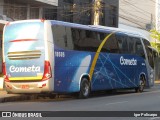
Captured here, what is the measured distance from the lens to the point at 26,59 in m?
19.5

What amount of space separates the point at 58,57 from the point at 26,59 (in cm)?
143

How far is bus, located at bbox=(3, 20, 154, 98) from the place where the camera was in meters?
19.3

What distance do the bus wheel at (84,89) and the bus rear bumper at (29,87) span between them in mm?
2533

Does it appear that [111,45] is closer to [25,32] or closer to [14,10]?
[25,32]

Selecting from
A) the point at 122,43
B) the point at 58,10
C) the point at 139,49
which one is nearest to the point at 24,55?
the point at 122,43

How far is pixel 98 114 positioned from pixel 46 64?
5177mm

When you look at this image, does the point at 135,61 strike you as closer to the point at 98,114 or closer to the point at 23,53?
the point at 23,53

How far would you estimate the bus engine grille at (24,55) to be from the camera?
19.4m

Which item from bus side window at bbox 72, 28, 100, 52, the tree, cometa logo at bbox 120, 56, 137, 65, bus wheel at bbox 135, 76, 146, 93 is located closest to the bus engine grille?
bus side window at bbox 72, 28, 100, 52

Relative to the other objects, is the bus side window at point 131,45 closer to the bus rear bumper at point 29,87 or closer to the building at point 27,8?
the bus rear bumper at point 29,87

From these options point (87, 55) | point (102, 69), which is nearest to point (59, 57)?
point (87, 55)

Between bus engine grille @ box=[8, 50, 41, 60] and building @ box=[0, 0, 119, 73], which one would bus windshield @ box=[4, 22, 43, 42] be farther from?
building @ box=[0, 0, 119, 73]

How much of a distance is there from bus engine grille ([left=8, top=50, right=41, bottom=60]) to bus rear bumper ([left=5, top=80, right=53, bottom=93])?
44.8 inches

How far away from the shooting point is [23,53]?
19547 mm
